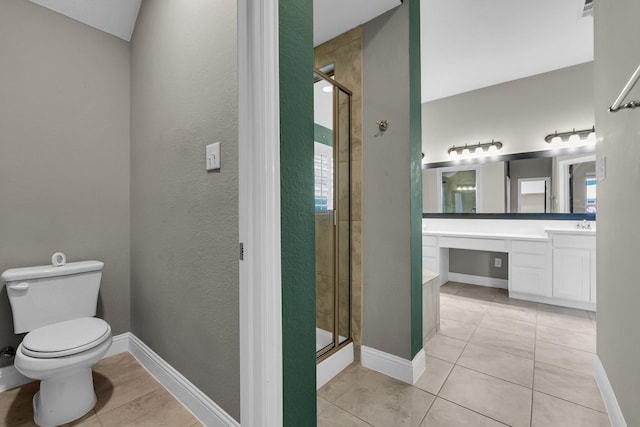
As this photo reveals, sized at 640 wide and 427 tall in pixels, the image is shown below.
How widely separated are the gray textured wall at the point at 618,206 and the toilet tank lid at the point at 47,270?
8.97 feet

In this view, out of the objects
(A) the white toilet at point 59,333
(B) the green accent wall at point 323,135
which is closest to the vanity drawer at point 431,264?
(B) the green accent wall at point 323,135

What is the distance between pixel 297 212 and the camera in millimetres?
1013

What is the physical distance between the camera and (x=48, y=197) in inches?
69.5

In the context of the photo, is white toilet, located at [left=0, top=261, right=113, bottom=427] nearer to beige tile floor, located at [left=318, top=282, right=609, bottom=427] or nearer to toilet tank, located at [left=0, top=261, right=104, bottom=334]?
toilet tank, located at [left=0, top=261, right=104, bottom=334]

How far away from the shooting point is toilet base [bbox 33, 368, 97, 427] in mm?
1335

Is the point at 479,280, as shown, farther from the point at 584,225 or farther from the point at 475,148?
the point at 475,148

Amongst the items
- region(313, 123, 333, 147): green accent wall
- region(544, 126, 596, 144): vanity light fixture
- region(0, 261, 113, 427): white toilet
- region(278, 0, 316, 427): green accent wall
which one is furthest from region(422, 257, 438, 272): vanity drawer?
region(0, 261, 113, 427): white toilet

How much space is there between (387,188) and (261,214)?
1.14m

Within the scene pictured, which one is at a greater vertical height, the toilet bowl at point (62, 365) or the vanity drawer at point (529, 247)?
the vanity drawer at point (529, 247)

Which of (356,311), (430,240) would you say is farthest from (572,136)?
(356,311)

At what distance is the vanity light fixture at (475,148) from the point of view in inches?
145

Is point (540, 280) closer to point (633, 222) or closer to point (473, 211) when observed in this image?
point (473, 211)

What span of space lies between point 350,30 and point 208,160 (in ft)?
5.05

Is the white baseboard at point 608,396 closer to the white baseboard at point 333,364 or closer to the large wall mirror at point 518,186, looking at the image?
the white baseboard at point 333,364
